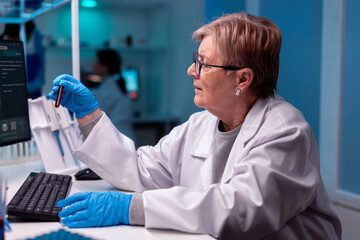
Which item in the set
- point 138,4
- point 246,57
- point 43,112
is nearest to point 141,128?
point 138,4

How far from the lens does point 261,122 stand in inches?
43.7

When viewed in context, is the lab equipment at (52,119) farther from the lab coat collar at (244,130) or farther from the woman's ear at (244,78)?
the woman's ear at (244,78)

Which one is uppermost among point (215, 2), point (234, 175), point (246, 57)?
point (215, 2)

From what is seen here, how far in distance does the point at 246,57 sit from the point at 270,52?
0.25 ft

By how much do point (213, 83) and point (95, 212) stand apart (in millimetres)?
523

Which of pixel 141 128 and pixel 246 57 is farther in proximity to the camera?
pixel 141 128

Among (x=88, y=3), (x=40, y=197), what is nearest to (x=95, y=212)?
(x=40, y=197)

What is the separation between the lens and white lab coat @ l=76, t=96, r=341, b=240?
2.95ft

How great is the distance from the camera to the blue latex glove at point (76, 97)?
1324 millimetres

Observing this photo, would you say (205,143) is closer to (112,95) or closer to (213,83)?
(213,83)

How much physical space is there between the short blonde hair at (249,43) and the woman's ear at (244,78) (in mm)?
14

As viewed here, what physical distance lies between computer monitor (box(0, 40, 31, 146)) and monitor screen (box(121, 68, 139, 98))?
11.9 ft

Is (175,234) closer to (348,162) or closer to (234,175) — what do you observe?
(234,175)

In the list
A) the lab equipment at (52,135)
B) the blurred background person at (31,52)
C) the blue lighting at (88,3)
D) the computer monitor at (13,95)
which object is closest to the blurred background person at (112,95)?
the blurred background person at (31,52)
